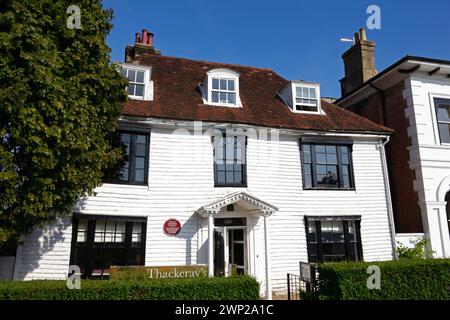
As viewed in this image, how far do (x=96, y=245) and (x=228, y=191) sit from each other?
4.80m

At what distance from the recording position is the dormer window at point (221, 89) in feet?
46.4

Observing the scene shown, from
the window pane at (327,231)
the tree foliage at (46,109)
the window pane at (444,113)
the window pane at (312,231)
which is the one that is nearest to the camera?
the tree foliage at (46,109)

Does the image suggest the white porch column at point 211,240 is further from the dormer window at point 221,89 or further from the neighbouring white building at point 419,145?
the neighbouring white building at point 419,145

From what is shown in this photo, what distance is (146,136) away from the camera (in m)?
12.3

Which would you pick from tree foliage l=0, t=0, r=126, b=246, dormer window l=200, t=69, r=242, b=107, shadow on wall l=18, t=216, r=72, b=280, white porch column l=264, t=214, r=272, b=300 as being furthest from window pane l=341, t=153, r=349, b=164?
shadow on wall l=18, t=216, r=72, b=280

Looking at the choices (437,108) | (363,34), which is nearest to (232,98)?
(437,108)

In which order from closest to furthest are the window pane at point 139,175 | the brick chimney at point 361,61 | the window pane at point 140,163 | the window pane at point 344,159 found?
1. the window pane at point 139,175
2. the window pane at point 140,163
3. the window pane at point 344,159
4. the brick chimney at point 361,61

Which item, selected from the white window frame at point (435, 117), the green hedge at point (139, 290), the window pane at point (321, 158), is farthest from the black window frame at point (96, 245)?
the white window frame at point (435, 117)

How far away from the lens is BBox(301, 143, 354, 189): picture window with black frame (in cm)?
1361

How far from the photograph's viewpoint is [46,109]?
773 centimetres

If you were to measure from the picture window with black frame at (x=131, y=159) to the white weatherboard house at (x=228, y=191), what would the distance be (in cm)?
4

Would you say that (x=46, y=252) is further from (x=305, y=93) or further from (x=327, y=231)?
(x=305, y=93)
